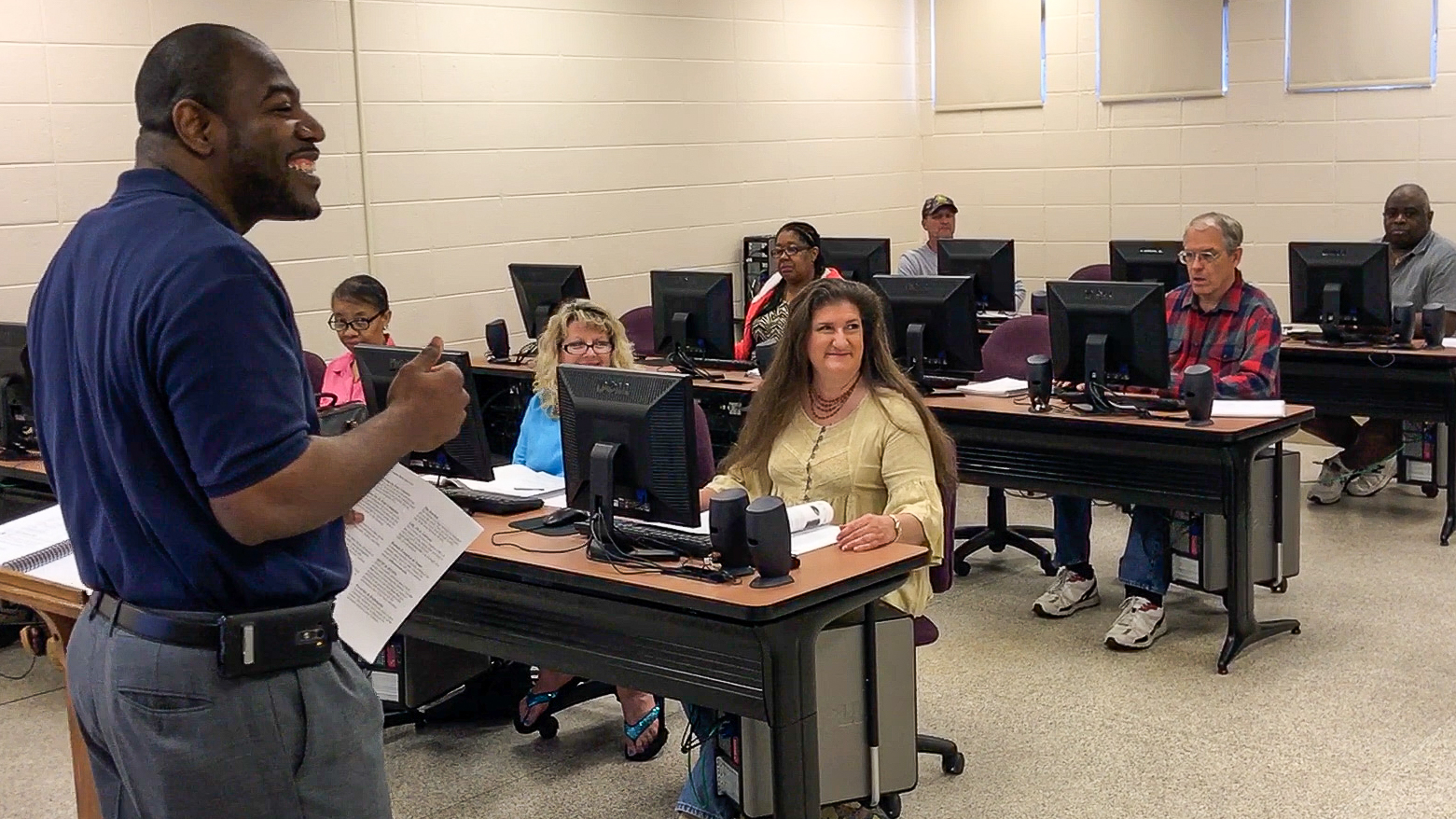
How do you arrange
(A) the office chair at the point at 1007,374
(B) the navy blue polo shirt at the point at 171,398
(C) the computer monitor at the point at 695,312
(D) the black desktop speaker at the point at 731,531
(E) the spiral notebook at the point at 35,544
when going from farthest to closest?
(C) the computer monitor at the point at 695,312 → (A) the office chair at the point at 1007,374 → (D) the black desktop speaker at the point at 731,531 → (E) the spiral notebook at the point at 35,544 → (B) the navy blue polo shirt at the point at 171,398

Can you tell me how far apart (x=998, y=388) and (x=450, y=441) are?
236 centimetres

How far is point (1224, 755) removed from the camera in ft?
12.5

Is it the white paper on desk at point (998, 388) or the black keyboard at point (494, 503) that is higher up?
the white paper on desk at point (998, 388)

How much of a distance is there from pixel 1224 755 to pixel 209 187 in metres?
3.05

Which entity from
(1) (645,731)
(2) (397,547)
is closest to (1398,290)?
(1) (645,731)

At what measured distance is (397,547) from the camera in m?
2.20

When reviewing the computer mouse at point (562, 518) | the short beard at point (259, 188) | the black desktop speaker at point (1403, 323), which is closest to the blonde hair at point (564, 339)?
the computer mouse at point (562, 518)

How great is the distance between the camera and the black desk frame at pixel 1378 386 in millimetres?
5766

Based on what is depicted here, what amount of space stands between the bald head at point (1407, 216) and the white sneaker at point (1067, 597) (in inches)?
104

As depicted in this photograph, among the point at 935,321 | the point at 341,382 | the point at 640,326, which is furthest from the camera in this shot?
the point at 640,326

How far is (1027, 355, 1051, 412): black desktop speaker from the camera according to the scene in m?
4.82

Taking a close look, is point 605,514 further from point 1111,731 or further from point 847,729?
point 1111,731

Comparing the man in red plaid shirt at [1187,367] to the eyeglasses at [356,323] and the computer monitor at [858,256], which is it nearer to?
the computer monitor at [858,256]

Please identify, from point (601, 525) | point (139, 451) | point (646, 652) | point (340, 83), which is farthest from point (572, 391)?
point (340, 83)
